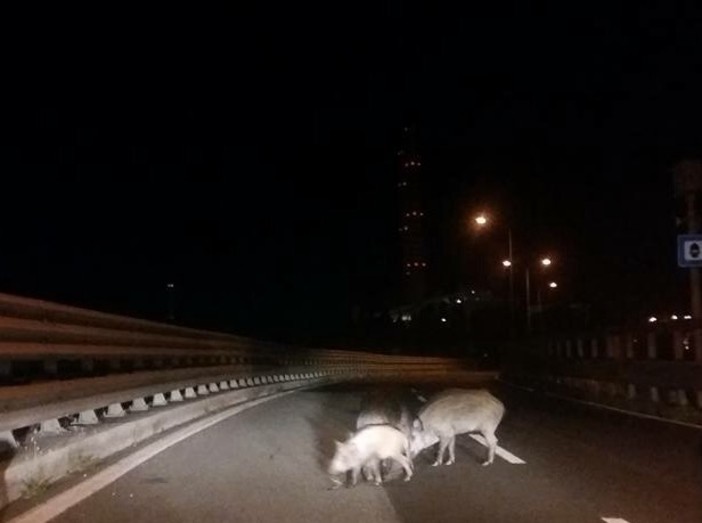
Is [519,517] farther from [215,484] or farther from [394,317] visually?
[394,317]

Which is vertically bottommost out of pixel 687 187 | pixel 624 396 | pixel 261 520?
pixel 261 520

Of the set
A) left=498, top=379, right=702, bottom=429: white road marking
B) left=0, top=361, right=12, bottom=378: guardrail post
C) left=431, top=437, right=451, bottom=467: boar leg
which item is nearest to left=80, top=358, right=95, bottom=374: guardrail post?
left=0, top=361, right=12, bottom=378: guardrail post

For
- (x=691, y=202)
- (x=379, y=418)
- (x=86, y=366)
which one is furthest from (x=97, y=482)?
(x=691, y=202)

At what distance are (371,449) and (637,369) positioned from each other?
38.4 feet

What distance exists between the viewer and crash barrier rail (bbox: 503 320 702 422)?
18.7 meters

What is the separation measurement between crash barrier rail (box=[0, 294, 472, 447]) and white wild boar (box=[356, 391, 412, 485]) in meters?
2.95

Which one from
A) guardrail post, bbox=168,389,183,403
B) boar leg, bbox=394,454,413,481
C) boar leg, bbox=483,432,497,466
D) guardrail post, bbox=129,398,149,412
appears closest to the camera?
boar leg, bbox=394,454,413,481

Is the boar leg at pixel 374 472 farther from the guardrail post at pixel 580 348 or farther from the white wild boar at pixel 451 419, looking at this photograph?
the guardrail post at pixel 580 348

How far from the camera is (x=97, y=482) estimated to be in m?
10.5

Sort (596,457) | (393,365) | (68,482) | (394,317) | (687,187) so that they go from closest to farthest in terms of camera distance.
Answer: (68,482) → (596,457) → (687,187) → (393,365) → (394,317)

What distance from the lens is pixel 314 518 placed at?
9.16m

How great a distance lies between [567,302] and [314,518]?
333ft

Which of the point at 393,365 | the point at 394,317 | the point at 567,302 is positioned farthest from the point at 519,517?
the point at 394,317

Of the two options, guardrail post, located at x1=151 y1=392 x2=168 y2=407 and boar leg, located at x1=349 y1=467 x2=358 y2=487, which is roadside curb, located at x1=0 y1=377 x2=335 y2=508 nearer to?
guardrail post, located at x1=151 y1=392 x2=168 y2=407
